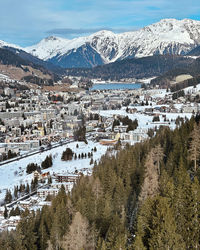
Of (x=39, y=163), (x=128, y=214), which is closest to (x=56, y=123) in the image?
(x=39, y=163)

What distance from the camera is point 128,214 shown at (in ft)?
55.0

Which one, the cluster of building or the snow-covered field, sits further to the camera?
the snow-covered field

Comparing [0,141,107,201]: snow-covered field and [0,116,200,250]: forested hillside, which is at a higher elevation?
[0,116,200,250]: forested hillside

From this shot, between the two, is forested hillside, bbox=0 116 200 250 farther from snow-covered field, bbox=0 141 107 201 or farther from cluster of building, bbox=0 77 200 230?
snow-covered field, bbox=0 141 107 201

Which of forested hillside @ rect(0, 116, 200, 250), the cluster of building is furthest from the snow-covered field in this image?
forested hillside @ rect(0, 116, 200, 250)

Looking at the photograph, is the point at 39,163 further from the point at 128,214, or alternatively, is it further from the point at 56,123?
the point at 56,123

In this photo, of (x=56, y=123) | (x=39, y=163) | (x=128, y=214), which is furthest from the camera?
(x=56, y=123)

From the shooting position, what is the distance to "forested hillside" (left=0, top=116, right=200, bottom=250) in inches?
432

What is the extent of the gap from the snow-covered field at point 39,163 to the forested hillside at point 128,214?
937 cm

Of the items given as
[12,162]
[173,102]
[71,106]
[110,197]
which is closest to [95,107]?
[71,106]

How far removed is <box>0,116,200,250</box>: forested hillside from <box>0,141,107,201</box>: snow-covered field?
937cm

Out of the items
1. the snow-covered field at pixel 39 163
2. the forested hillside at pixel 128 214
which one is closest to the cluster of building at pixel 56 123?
the snow-covered field at pixel 39 163

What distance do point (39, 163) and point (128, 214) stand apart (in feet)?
69.8

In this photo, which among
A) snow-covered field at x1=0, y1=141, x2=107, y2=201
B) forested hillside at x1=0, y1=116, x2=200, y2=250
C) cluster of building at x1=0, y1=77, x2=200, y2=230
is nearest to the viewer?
forested hillside at x1=0, y1=116, x2=200, y2=250
